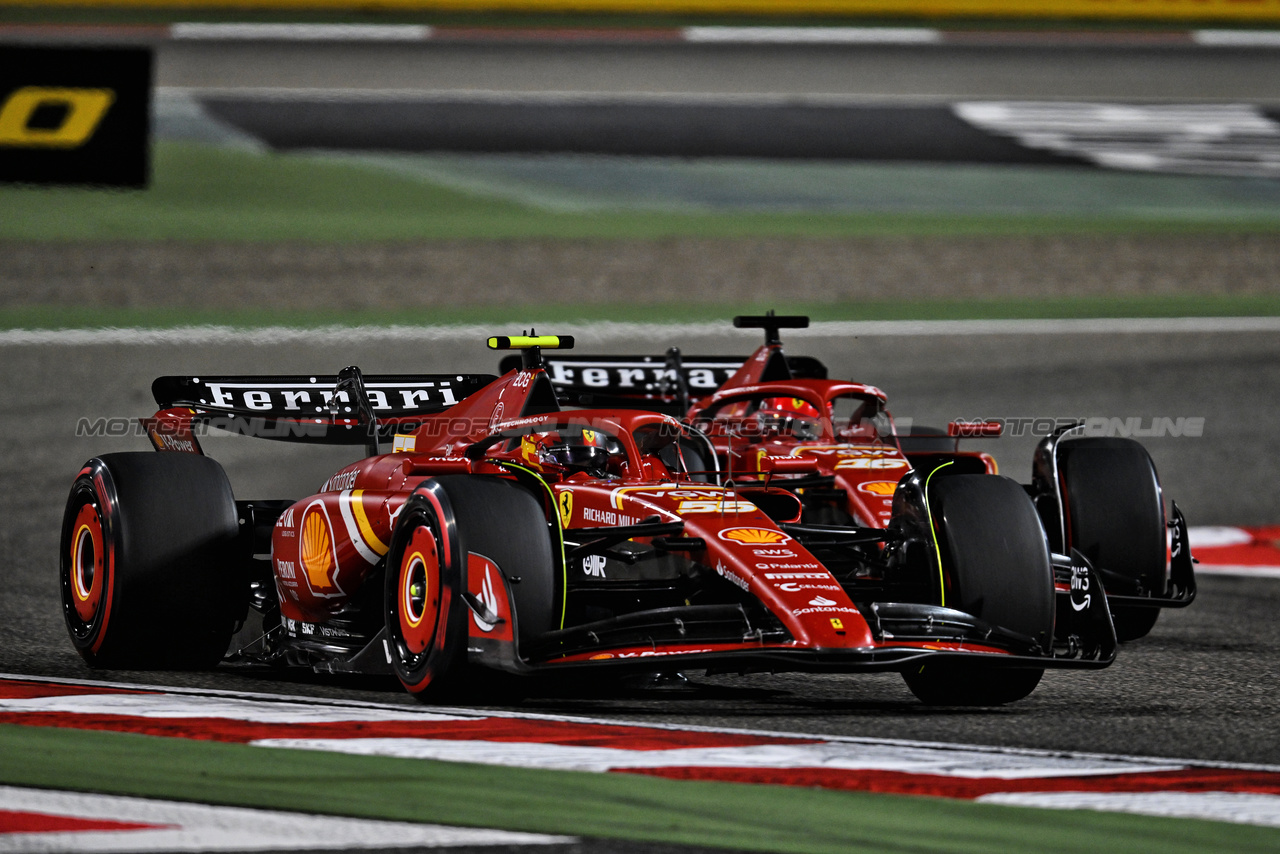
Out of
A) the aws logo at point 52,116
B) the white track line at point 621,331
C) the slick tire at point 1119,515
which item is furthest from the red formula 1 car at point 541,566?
the aws logo at point 52,116

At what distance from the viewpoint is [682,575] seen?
7395mm

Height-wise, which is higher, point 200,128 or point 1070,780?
point 200,128

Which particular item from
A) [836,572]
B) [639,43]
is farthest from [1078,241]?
[836,572]

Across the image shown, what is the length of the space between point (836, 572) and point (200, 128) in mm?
→ 23791

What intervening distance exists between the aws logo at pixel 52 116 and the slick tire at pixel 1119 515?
20.0 meters

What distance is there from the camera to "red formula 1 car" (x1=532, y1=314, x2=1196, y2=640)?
1001 cm

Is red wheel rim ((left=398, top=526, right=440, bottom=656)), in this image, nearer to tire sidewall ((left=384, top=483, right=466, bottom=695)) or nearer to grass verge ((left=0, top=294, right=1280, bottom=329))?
tire sidewall ((left=384, top=483, right=466, bottom=695))

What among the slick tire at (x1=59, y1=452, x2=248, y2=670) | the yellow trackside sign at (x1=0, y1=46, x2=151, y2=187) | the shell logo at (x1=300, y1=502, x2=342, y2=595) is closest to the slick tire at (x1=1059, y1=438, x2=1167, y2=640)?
the shell logo at (x1=300, y1=502, x2=342, y2=595)

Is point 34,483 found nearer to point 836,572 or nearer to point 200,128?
point 836,572

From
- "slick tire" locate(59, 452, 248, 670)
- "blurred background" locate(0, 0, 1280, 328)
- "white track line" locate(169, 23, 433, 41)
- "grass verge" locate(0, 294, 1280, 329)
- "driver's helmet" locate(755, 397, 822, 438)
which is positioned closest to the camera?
"slick tire" locate(59, 452, 248, 670)

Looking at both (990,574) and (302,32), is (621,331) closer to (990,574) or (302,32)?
(302,32)

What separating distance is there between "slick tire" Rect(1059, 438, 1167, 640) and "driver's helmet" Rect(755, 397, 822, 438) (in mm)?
1787

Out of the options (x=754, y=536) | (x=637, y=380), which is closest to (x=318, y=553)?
(x=754, y=536)

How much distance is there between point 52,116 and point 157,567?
2099 centimetres
